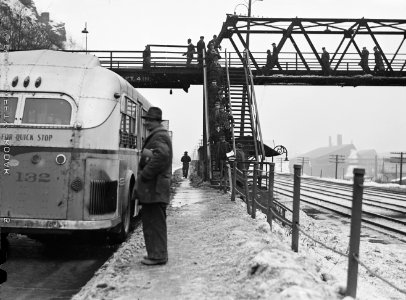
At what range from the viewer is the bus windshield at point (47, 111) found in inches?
277

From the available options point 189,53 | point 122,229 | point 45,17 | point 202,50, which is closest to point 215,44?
point 202,50

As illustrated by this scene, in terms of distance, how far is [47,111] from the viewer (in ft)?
23.3

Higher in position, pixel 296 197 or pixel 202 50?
pixel 202 50

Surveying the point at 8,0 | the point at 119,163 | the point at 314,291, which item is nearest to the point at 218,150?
the point at 119,163

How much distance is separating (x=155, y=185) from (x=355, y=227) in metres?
2.60

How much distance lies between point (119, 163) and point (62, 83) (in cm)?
154

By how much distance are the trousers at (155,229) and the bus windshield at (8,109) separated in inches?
104

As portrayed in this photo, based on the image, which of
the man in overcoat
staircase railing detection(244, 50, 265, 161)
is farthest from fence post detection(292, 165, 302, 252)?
staircase railing detection(244, 50, 265, 161)

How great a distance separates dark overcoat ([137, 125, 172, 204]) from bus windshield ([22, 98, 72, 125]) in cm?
174

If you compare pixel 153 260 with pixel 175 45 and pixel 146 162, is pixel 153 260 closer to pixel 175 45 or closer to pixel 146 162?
pixel 146 162

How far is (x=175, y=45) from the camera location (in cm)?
2388

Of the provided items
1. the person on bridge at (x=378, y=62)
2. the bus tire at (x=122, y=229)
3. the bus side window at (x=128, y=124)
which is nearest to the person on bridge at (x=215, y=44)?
the person on bridge at (x=378, y=62)

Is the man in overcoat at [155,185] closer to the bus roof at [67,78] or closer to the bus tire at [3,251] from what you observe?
the bus roof at [67,78]

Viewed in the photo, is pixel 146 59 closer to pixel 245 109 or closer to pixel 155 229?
pixel 245 109
